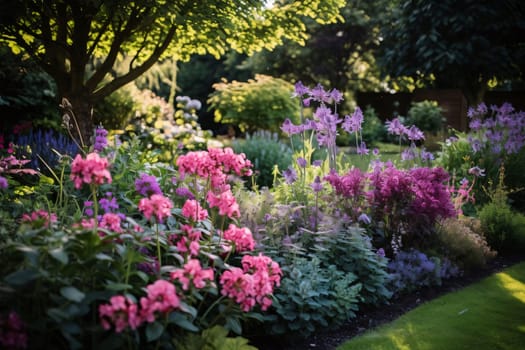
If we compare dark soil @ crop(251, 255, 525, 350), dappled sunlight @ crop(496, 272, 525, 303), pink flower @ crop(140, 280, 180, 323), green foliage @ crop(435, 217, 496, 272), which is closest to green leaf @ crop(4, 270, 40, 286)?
pink flower @ crop(140, 280, 180, 323)

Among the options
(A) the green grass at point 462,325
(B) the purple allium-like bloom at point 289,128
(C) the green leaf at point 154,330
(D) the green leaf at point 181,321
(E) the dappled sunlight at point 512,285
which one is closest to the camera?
(C) the green leaf at point 154,330

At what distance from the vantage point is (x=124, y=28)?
6.57 meters

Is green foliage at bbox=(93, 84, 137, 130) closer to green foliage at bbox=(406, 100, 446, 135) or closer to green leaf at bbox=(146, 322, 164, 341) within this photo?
green foliage at bbox=(406, 100, 446, 135)

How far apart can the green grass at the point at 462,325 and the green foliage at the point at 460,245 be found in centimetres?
36

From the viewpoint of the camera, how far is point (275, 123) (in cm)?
1309

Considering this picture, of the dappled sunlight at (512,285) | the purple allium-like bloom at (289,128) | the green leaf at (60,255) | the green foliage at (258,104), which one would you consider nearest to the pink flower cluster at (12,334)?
the green leaf at (60,255)

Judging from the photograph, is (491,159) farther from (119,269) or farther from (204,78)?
(204,78)

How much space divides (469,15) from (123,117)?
32.9 feet

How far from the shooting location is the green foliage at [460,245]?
4.66m

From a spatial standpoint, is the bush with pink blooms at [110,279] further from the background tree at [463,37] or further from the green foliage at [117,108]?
the background tree at [463,37]

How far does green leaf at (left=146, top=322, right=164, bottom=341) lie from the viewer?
2.14 m

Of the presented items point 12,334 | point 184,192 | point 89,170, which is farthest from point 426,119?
point 12,334

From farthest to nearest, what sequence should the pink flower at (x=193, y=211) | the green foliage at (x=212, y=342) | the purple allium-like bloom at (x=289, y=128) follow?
the purple allium-like bloom at (x=289, y=128) < the pink flower at (x=193, y=211) < the green foliage at (x=212, y=342)

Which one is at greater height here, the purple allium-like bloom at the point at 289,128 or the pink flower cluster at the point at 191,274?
the purple allium-like bloom at the point at 289,128
